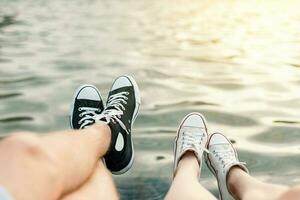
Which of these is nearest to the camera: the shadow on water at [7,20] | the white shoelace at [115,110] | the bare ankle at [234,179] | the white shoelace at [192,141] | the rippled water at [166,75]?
the bare ankle at [234,179]

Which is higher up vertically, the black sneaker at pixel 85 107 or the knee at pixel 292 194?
the knee at pixel 292 194

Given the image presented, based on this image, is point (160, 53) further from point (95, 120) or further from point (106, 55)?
point (95, 120)

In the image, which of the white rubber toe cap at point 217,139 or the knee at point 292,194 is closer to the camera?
the knee at point 292,194

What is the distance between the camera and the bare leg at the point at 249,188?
273cm

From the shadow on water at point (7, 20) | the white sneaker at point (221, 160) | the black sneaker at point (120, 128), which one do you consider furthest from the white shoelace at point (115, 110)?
the shadow on water at point (7, 20)

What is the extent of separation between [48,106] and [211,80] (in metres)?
2.00

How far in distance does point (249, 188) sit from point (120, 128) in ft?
3.57

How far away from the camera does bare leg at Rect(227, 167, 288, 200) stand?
2732 mm

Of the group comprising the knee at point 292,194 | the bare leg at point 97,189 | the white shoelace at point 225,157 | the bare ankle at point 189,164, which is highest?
the knee at point 292,194

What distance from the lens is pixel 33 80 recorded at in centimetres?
621

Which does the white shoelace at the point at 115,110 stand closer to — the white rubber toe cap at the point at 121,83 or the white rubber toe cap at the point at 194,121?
the white rubber toe cap at the point at 121,83

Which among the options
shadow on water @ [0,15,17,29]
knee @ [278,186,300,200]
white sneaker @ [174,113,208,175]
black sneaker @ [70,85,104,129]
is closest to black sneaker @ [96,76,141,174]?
black sneaker @ [70,85,104,129]

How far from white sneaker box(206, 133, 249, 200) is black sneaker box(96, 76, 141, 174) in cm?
51

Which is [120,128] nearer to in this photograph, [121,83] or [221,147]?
[221,147]
